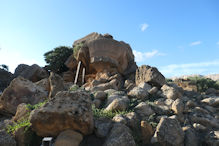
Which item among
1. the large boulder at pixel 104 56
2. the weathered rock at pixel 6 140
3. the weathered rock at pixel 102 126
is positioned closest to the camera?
the weathered rock at pixel 6 140

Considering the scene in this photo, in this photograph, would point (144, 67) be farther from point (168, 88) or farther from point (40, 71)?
point (40, 71)

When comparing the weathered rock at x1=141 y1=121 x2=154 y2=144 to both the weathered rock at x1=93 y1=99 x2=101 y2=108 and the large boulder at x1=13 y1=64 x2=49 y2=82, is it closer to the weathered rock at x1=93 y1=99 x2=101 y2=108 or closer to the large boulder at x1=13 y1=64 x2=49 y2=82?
the weathered rock at x1=93 y1=99 x2=101 y2=108

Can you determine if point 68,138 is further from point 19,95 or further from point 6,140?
point 19,95

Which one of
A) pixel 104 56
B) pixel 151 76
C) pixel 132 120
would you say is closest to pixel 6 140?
pixel 132 120

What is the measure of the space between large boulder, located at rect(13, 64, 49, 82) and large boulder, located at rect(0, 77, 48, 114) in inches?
329

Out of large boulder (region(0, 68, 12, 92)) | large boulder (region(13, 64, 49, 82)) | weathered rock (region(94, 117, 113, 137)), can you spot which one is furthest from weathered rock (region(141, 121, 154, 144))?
large boulder (region(0, 68, 12, 92))

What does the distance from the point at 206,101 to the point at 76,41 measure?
52.3 ft

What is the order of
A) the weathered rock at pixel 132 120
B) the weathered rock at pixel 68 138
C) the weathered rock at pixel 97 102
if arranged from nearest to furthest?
the weathered rock at pixel 68 138 < the weathered rock at pixel 132 120 < the weathered rock at pixel 97 102

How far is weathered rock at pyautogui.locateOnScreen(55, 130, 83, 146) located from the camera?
382cm

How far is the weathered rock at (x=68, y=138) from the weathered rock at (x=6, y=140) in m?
0.96

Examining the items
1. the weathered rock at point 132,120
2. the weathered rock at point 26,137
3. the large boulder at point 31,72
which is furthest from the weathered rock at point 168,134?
the large boulder at point 31,72

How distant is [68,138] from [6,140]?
4.25 ft

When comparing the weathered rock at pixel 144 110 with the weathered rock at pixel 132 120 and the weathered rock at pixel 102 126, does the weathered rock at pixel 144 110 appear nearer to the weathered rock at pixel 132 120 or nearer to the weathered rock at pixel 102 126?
the weathered rock at pixel 132 120

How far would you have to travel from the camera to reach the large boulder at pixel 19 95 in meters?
6.43
